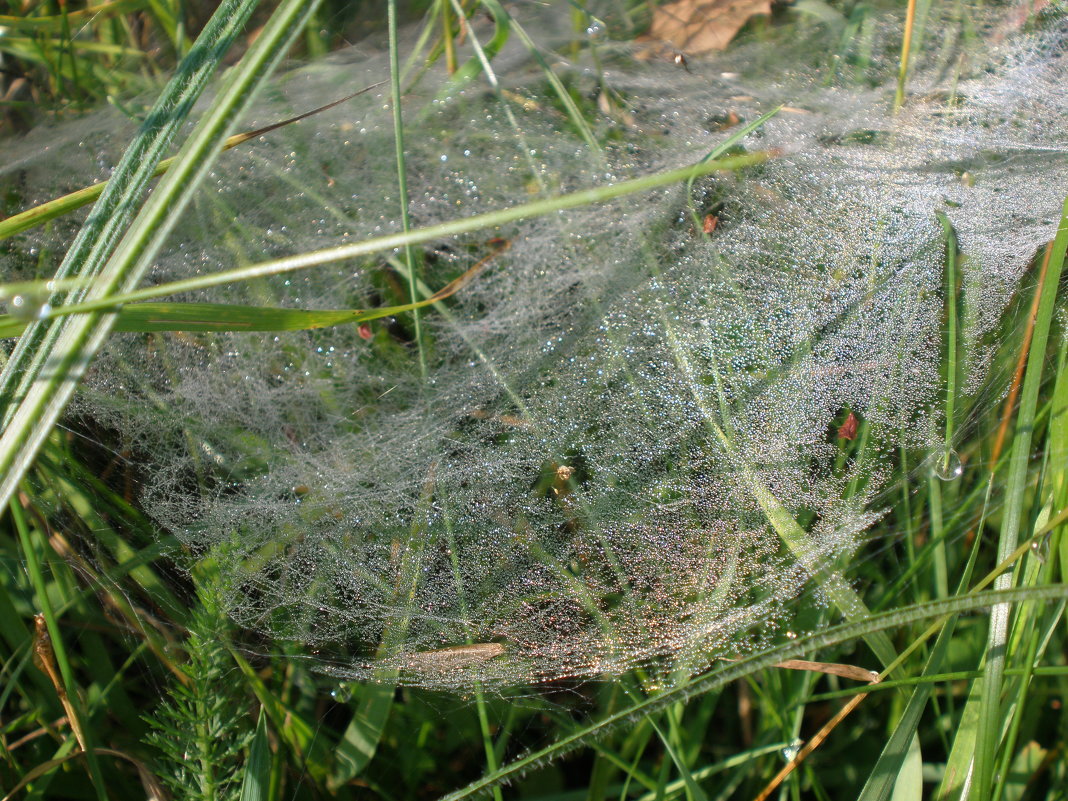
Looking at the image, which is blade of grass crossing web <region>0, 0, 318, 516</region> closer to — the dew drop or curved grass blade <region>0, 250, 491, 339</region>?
curved grass blade <region>0, 250, 491, 339</region>

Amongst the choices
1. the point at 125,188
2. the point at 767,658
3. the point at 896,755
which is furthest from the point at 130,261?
the point at 896,755

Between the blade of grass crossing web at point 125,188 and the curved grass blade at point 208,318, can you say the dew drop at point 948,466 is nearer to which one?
the curved grass blade at point 208,318

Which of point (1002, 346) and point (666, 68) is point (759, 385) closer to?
point (1002, 346)

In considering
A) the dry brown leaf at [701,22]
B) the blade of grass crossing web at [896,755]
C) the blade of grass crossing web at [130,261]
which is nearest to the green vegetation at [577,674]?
the blade of grass crossing web at [896,755]

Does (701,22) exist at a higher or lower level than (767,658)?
higher

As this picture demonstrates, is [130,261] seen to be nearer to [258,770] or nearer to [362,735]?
[258,770]

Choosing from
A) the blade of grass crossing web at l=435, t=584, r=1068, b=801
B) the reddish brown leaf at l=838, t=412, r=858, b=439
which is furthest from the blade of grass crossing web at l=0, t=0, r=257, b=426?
the reddish brown leaf at l=838, t=412, r=858, b=439

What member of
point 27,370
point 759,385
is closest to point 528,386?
point 759,385
